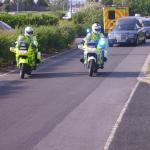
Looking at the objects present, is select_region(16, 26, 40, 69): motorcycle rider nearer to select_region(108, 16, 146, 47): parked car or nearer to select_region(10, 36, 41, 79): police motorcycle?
select_region(10, 36, 41, 79): police motorcycle

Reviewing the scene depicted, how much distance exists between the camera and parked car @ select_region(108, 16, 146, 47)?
3186 centimetres

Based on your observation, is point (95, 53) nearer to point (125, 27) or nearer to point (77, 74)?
point (77, 74)

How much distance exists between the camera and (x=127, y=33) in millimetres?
32031

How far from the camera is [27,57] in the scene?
17203mm

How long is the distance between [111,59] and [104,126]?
13637 mm

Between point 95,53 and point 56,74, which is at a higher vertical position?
point 95,53

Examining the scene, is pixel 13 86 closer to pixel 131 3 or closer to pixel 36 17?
pixel 36 17

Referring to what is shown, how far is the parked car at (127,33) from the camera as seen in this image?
1254 inches

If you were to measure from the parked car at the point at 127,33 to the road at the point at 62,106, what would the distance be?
12.4 m

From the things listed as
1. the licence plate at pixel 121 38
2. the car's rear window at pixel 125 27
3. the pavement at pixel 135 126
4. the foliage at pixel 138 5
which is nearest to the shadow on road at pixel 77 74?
the pavement at pixel 135 126

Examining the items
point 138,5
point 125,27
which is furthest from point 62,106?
point 138,5

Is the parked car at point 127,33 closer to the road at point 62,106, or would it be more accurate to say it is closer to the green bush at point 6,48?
the green bush at point 6,48

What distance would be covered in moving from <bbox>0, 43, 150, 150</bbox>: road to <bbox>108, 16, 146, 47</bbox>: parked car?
1236 centimetres

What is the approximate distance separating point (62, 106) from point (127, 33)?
68.1ft
